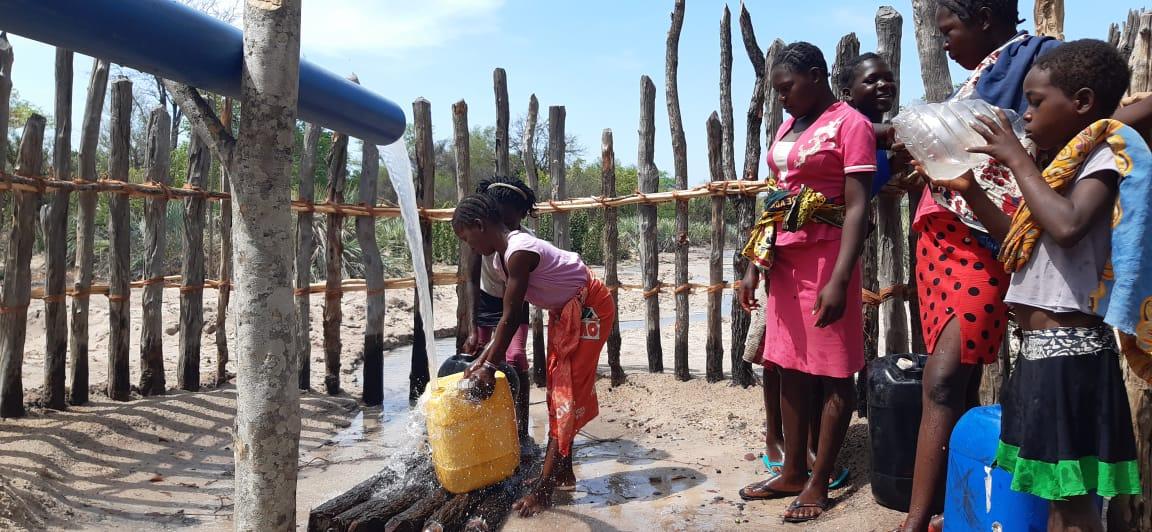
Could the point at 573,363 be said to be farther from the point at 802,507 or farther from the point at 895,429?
the point at 895,429

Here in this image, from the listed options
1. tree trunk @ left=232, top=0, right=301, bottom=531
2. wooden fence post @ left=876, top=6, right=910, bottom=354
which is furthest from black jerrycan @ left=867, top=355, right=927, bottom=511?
tree trunk @ left=232, top=0, right=301, bottom=531

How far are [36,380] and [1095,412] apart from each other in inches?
267

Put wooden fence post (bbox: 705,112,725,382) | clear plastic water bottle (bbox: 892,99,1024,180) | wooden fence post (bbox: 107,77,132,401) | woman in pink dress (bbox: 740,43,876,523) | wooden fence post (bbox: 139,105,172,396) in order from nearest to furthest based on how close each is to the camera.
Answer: clear plastic water bottle (bbox: 892,99,1024,180) → woman in pink dress (bbox: 740,43,876,523) → wooden fence post (bbox: 107,77,132,401) → wooden fence post (bbox: 139,105,172,396) → wooden fence post (bbox: 705,112,725,382)

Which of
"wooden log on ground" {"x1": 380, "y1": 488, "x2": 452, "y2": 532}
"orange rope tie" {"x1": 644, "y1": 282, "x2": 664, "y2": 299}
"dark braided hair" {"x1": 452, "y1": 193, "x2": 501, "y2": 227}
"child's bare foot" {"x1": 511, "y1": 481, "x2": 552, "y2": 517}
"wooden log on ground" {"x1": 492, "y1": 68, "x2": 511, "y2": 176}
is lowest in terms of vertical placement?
"child's bare foot" {"x1": 511, "y1": 481, "x2": 552, "y2": 517}

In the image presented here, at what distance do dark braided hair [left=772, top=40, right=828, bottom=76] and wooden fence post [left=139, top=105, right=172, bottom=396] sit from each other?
13.4 ft

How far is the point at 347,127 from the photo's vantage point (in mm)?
2277

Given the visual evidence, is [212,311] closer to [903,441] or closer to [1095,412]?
[903,441]

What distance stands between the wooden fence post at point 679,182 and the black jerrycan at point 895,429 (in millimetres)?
2637

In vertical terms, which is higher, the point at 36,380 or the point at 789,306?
the point at 789,306

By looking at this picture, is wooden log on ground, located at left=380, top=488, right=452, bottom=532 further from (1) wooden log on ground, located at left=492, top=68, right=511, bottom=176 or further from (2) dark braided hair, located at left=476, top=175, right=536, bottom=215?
(1) wooden log on ground, located at left=492, top=68, right=511, bottom=176

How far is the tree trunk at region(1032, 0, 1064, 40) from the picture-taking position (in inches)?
127

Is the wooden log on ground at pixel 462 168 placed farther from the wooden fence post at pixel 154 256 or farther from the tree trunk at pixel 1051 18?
the tree trunk at pixel 1051 18

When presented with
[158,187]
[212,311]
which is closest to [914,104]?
Result: [158,187]

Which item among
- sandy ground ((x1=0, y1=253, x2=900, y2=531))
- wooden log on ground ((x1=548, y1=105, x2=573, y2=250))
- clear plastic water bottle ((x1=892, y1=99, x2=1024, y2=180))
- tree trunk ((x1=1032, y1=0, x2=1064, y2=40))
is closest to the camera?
clear plastic water bottle ((x1=892, y1=99, x2=1024, y2=180))
